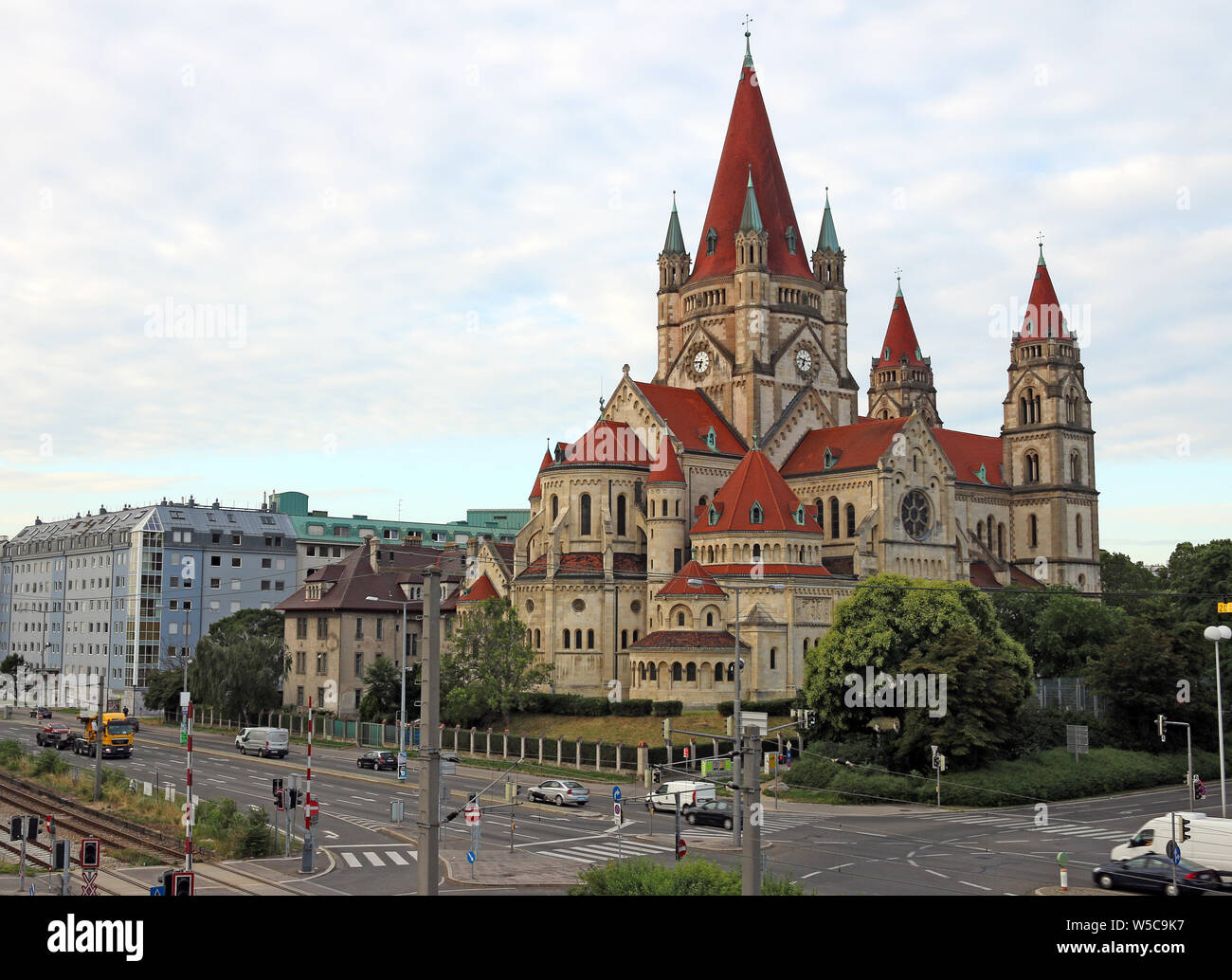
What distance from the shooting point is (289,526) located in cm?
14050

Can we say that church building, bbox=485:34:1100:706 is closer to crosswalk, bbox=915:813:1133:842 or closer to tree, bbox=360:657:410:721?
tree, bbox=360:657:410:721

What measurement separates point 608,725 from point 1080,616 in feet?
112

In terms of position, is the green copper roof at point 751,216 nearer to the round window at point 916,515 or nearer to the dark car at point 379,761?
the round window at point 916,515

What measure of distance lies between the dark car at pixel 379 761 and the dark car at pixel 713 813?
80.6ft

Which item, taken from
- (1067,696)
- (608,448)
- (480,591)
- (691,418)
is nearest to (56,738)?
(480,591)

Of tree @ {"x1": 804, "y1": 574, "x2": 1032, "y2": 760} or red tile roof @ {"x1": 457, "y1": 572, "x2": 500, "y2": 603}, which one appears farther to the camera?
red tile roof @ {"x1": 457, "y1": 572, "x2": 500, "y2": 603}

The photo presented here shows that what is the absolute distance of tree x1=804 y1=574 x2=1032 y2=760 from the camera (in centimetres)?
6206

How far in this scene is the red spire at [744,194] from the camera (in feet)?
339

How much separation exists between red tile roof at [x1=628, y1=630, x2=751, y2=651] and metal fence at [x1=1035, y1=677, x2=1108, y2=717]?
1895 centimetres

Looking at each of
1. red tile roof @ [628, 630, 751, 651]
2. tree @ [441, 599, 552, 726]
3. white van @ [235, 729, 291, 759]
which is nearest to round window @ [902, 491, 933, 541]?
red tile roof @ [628, 630, 751, 651]

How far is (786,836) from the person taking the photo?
47906mm

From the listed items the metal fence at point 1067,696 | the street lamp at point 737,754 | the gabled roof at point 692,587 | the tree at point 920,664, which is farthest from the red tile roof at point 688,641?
the street lamp at point 737,754
